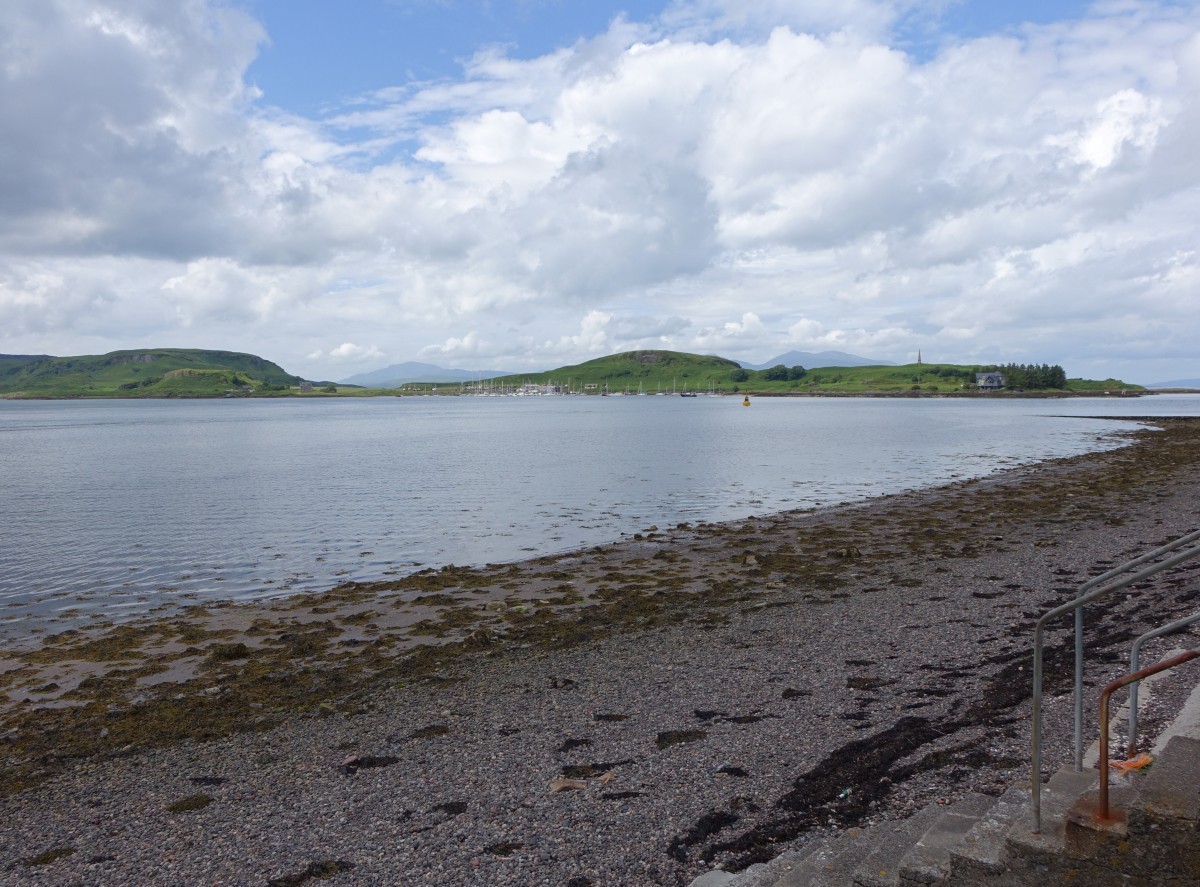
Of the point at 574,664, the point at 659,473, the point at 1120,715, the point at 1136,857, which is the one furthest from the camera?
the point at 659,473

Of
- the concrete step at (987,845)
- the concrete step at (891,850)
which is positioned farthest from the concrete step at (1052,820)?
the concrete step at (891,850)

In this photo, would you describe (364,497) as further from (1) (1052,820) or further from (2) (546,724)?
(1) (1052,820)

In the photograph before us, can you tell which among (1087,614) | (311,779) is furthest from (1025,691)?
(311,779)

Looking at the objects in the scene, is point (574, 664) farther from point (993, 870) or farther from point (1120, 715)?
point (993, 870)

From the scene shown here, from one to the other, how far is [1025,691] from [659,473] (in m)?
41.5

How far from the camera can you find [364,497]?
41.6m

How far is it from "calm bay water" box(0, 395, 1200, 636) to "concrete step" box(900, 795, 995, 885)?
18.9 m

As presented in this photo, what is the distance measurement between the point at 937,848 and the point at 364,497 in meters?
38.9

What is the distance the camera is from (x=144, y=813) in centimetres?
862

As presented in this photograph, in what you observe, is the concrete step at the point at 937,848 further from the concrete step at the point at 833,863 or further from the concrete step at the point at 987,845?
the concrete step at the point at 833,863

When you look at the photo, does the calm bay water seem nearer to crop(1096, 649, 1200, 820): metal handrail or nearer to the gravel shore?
the gravel shore

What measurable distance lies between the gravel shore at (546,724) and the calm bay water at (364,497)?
5929 mm

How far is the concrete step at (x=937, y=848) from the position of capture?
17.9ft

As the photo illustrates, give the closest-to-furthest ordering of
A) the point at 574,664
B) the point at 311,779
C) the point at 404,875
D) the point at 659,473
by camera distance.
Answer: the point at 404,875 < the point at 311,779 < the point at 574,664 < the point at 659,473
